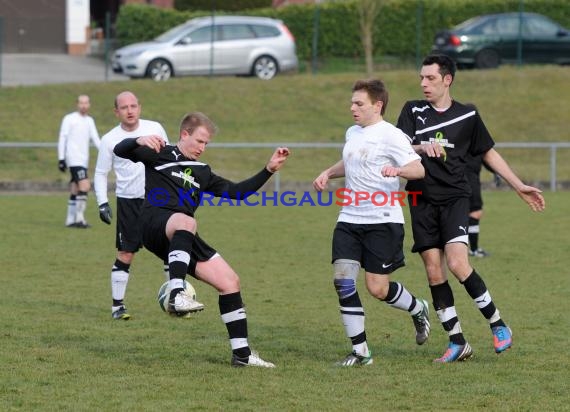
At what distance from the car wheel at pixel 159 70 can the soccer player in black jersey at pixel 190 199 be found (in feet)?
78.8

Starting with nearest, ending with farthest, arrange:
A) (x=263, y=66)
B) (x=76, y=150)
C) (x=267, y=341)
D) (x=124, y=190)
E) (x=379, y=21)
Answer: (x=267, y=341), (x=124, y=190), (x=76, y=150), (x=263, y=66), (x=379, y=21)

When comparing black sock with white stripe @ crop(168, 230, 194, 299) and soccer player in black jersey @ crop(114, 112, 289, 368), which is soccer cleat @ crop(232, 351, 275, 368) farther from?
black sock with white stripe @ crop(168, 230, 194, 299)

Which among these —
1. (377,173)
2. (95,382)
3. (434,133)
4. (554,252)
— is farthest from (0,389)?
(554,252)

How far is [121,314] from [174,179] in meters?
2.56

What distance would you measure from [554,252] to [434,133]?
7.56 metres

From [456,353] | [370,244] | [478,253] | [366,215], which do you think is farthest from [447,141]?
[478,253]

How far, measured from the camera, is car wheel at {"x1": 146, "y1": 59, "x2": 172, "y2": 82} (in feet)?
105

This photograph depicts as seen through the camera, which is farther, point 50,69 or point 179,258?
point 50,69

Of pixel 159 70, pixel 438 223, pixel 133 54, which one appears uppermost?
pixel 133 54

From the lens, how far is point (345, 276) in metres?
8.18

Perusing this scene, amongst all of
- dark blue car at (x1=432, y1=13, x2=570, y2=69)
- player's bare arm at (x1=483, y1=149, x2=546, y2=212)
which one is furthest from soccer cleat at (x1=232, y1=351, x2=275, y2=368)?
dark blue car at (x1=432, y1=13, x2=570, y2=69)

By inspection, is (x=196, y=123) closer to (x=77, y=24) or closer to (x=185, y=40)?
(x=185, y=40)

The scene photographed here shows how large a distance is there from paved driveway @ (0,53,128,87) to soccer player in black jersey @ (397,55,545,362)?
82.1ft

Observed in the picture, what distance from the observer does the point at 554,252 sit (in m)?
15.5
